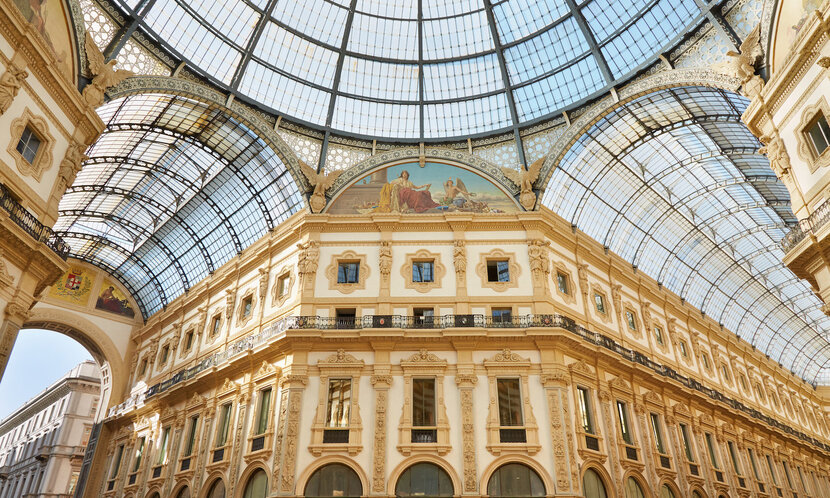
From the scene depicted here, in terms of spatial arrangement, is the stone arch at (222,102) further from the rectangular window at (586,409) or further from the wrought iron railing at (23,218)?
the rectangular window at (586,409)

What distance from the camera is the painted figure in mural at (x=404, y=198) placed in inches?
1309

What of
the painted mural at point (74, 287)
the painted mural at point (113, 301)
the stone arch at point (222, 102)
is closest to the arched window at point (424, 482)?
the stone arch at point (222, 102)

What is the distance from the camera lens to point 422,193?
3366cm

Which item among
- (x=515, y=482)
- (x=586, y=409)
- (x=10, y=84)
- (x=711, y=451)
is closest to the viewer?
(x=10, y=84)

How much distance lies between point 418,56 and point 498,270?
598 inches

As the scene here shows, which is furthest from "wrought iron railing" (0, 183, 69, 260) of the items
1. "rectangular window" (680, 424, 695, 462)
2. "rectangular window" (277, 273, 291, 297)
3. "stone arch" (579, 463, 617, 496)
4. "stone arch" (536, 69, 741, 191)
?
"rectangular window" (680, 424, 695, 462)

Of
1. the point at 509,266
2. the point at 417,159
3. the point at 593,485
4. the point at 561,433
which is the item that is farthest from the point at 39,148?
the point at 593,485

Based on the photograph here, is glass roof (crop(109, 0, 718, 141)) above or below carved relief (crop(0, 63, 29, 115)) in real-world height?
above

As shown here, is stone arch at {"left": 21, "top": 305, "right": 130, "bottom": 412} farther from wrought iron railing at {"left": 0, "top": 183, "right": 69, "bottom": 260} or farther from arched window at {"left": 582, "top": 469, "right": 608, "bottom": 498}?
arched window at {"left": 582, "top": 469, "right": 608, "bottom": 498}

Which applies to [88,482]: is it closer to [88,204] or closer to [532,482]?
[88,204]

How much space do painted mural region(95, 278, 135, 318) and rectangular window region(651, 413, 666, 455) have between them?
41.6 meters

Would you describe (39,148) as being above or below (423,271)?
below

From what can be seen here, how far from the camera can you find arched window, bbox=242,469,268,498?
1040 inches

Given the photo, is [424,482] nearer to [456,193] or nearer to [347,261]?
[347,261]
